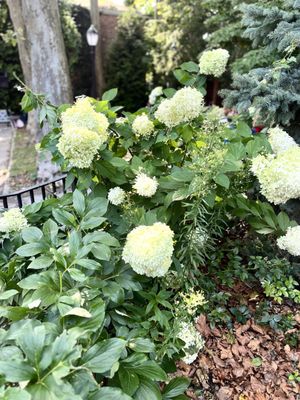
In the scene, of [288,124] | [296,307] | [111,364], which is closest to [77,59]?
[288,124]

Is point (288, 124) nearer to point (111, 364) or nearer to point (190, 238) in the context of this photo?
point (190, 238)

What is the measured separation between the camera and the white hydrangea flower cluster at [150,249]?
45.7 inches

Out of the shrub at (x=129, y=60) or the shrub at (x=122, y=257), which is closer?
the shrub at (x=122, y=257)

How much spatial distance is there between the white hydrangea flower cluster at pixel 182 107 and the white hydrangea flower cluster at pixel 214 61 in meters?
0.21

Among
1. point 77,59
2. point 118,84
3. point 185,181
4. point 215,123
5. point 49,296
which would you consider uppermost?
point 215,123

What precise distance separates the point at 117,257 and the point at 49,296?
0.38 metres

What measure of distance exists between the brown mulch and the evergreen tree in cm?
131

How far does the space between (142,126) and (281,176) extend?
0.76m

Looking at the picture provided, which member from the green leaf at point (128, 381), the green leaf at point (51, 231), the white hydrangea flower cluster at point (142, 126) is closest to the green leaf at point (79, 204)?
the green leaf at point (51, 231)

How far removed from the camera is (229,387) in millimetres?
1772

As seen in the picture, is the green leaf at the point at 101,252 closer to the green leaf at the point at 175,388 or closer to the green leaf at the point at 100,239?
the green leaf at the point at 100,239

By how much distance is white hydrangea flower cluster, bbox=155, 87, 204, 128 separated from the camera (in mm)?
1656

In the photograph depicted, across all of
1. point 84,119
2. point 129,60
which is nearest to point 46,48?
point 84,119

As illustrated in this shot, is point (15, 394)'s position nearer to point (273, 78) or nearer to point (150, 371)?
point (150, 371)
